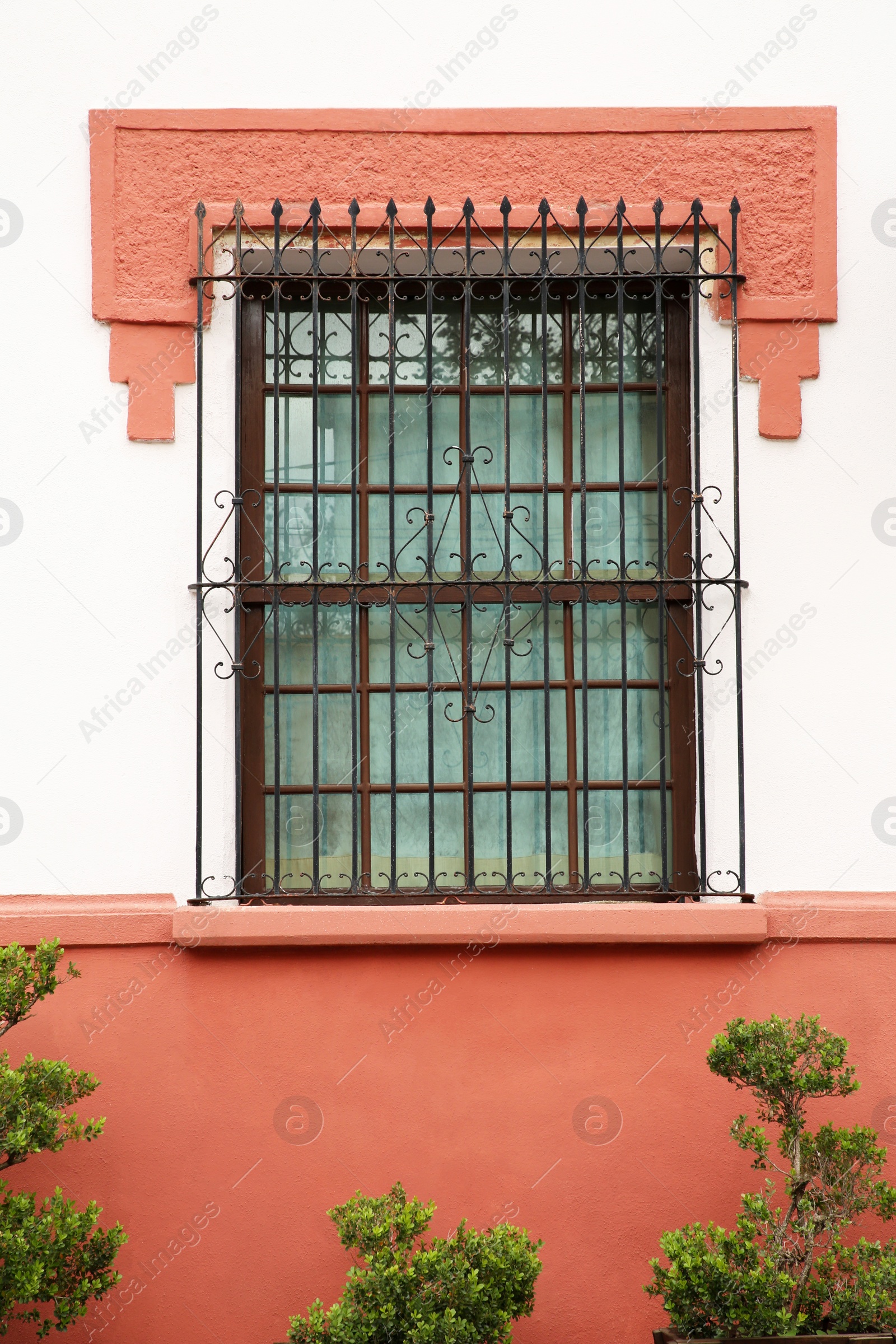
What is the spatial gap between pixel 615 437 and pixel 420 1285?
2.72 metres

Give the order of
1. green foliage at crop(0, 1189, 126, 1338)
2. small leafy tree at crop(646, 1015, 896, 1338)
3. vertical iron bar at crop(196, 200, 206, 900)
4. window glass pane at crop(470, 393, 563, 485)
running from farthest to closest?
window glass pane at crop(470, 393, 563, 485)
vertical iron bar at crop(196, 200, 206, 900)
small leafy tree at crop(646, 1015, 896, 1338)
green foliage at crop(0, 1189, 126, 1338)

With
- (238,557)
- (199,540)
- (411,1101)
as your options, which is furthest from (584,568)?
(411,1101)

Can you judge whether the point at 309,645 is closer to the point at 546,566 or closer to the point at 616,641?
the point at 546,566

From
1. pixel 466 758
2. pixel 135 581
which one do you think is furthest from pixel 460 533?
pixel 135 581

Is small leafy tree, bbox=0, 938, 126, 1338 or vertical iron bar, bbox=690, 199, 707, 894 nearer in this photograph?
small leafy tree, bbox=0, 938, 126, 1338

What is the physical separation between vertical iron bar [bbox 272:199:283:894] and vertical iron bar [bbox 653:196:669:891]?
1.23m

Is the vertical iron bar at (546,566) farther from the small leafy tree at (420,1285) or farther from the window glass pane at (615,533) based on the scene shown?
the small leafy tree at (420,1285)

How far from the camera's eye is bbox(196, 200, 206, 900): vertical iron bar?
3.82 m

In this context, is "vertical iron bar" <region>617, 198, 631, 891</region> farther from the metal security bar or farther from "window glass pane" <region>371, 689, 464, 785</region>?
"window glass pane" <region>371, 689, 464, 785</region>

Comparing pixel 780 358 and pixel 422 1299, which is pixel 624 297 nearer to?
pixel 780 358

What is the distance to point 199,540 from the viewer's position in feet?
12.7

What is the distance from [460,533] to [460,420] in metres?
0.40

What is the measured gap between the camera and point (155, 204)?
4.00 m

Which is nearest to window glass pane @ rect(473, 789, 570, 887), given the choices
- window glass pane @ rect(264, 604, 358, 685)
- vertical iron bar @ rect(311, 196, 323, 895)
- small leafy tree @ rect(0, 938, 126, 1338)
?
vertical iron bar @ rect(311, 196, 323, 895)
